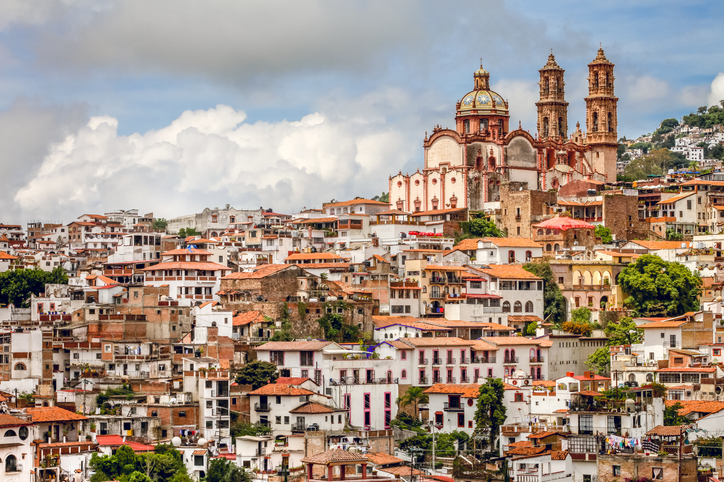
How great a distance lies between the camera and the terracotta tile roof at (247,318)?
65.2m

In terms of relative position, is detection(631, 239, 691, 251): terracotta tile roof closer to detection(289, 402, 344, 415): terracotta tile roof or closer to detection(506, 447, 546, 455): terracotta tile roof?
detection(289, 402, 344, 415): terracotta tile roof

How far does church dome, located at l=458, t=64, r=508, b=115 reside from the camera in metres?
96.4

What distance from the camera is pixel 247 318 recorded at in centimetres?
6575

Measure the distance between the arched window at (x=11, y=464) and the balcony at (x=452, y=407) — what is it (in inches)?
731

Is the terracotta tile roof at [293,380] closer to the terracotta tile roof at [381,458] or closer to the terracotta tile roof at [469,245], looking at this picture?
the terracotta tile roof at [381,458]

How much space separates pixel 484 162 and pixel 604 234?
1208cm

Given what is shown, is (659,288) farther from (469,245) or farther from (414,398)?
(414,398)

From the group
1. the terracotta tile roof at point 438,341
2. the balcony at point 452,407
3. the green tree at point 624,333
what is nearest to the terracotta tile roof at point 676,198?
the green tree at point 624,333

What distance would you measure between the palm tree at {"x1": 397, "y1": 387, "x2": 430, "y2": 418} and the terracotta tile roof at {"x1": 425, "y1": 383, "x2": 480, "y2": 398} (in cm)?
33

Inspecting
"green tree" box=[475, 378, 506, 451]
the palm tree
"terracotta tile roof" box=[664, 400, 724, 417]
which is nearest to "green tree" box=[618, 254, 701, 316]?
"terracotta tile roof" box=[664, 400, 724, 417]

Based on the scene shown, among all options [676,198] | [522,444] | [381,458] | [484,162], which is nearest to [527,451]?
[522,444]

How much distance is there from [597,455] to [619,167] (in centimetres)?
10324

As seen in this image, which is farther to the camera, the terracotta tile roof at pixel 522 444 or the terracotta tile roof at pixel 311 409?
the terracotta tile roof at pixel 311 409

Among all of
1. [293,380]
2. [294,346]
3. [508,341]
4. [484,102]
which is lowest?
[293,380]
